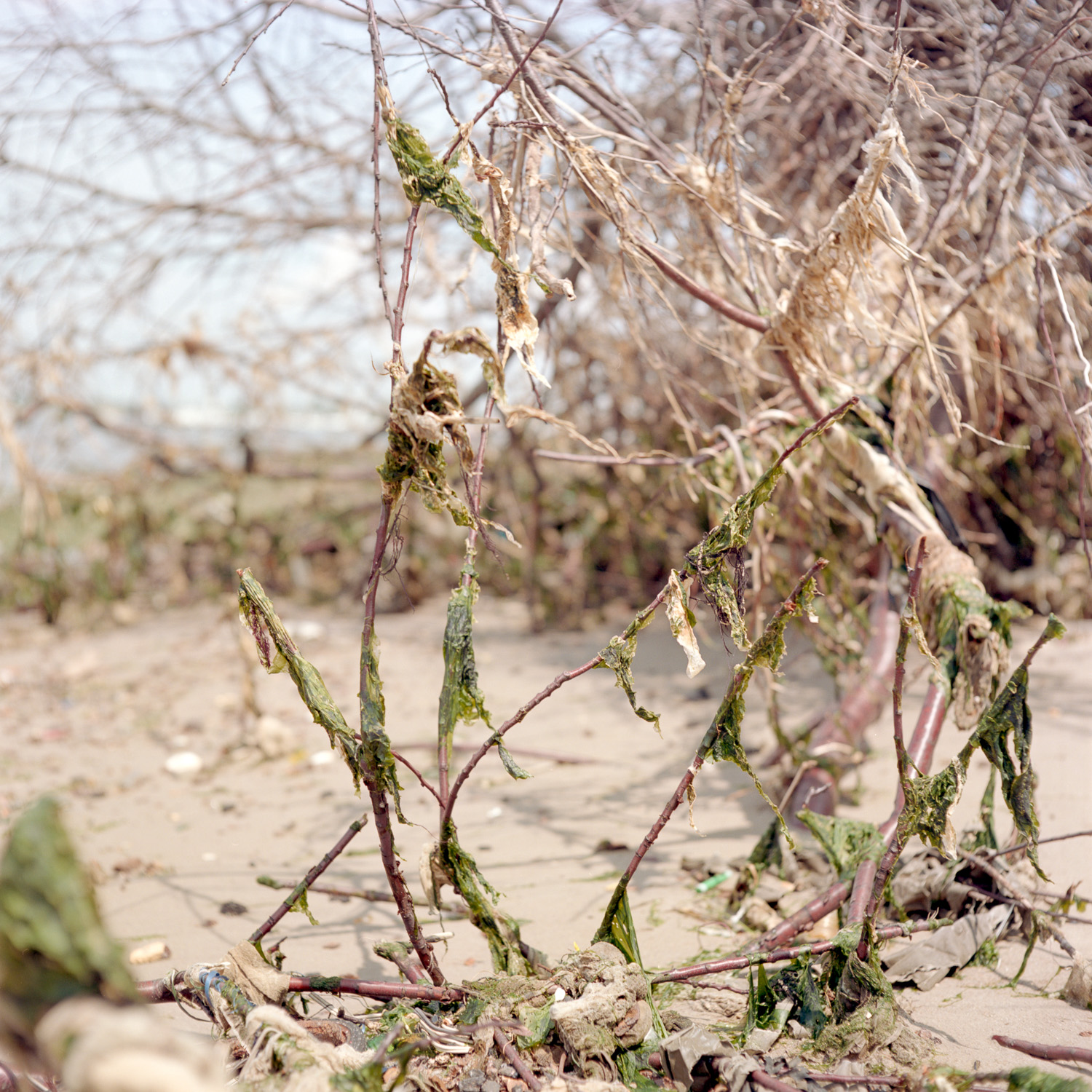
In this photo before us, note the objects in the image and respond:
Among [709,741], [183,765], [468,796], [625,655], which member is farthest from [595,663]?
[183,765]

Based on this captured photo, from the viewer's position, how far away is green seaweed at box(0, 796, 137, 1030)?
2.38ft

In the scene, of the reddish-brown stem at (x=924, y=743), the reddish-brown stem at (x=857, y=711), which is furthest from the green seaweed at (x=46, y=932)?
the reddish-brown stem at (x=857, y=711)

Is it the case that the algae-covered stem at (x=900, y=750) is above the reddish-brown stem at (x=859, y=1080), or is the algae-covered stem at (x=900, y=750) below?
above

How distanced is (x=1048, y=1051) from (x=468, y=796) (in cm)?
183

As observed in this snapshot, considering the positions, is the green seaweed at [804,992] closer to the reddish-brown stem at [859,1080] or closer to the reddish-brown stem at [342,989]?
the reddish-brown stem at [859,1080]

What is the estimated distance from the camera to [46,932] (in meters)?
0.73

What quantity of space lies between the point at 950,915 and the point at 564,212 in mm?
1522

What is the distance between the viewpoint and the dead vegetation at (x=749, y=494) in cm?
120

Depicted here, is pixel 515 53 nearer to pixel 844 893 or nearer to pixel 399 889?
pixel 399 889

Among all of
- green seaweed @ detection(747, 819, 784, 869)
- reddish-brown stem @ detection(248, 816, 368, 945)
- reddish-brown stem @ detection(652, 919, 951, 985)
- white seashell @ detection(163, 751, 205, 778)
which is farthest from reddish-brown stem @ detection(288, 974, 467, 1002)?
white seashell @ detection(163, 751, 205, 778)

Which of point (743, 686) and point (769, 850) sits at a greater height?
point (743, 686)

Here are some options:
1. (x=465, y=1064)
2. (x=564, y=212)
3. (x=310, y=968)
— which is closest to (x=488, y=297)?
(x=564, y=212)

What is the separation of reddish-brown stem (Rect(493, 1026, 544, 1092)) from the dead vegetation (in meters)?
0.03

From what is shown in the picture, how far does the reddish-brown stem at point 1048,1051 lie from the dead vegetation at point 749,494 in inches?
2.4
